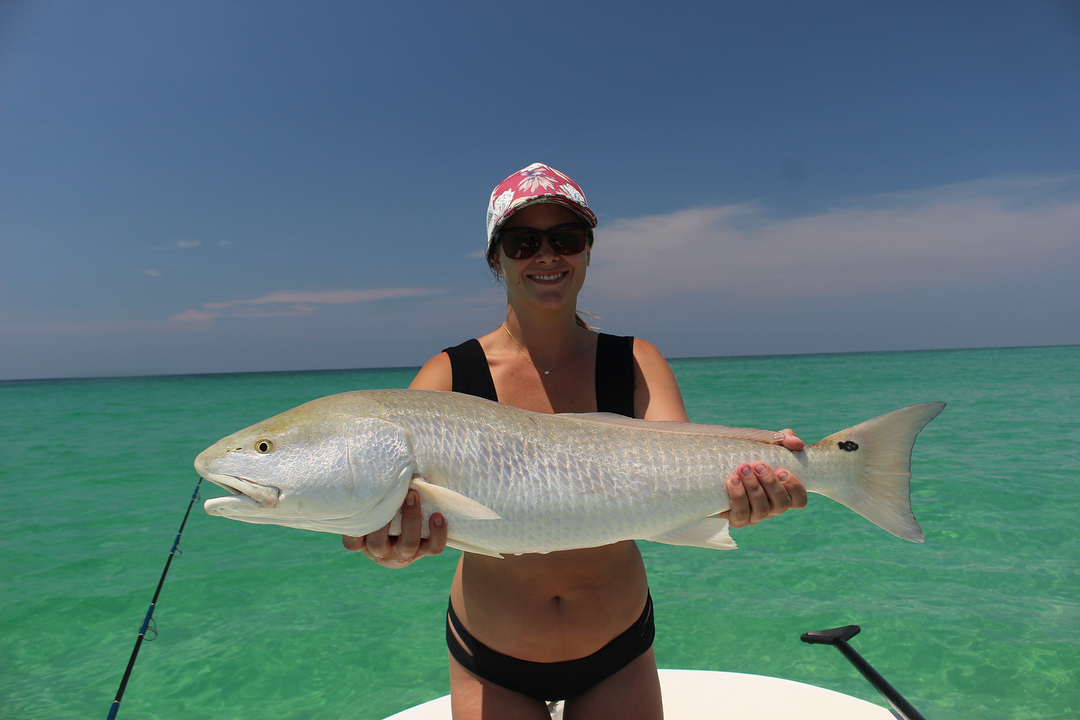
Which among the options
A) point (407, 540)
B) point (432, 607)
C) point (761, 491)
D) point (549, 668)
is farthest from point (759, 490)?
point (432, 607)

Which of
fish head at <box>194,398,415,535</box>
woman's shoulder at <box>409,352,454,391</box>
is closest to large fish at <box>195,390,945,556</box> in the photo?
fish head at <box>194,398,415,535</box>

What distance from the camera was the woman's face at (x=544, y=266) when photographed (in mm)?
2410

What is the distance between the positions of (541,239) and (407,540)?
131 centimetres

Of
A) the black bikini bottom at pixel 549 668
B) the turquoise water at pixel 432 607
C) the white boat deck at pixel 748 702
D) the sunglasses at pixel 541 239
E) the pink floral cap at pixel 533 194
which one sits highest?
the pink floral cap at pixel 533 194

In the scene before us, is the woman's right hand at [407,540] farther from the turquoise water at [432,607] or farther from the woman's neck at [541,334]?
the turquoise water at [432,607]

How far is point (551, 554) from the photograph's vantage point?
2.29 metres

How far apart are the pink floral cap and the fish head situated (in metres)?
1.00

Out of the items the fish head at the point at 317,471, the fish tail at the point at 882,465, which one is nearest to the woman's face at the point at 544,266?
the fish head at the point at 317,471

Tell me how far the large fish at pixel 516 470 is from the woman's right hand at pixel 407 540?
0.10 ft

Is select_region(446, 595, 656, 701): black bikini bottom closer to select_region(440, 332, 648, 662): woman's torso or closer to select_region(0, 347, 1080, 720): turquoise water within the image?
select_region(440, 332, 648, 662): woman's torso

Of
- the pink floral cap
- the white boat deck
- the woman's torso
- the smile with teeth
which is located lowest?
the white boat deck

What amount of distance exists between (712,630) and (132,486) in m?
14.5

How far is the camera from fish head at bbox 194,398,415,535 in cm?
190

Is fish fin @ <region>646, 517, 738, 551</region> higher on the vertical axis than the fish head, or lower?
lower
